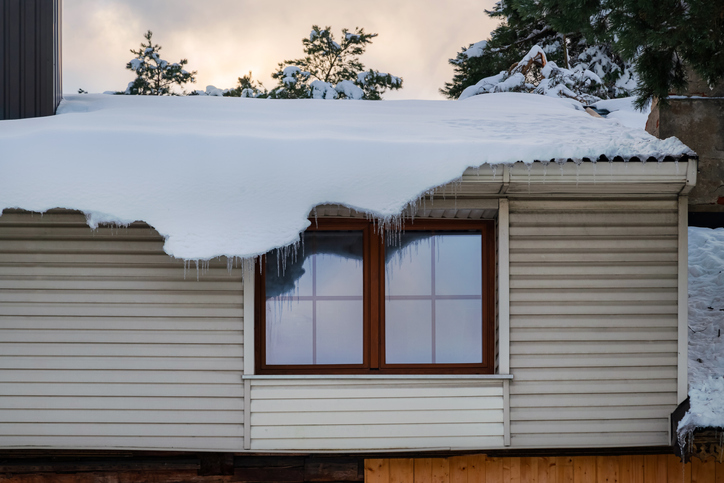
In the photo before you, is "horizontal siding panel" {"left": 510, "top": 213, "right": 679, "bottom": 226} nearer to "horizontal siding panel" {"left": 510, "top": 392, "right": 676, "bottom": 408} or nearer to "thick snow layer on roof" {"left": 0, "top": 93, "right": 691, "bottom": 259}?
"thick snow layer on roof" {"left": 0, "top": 93, "right": 691, "bottom": 259}

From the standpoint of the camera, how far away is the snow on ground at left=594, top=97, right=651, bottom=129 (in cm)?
650

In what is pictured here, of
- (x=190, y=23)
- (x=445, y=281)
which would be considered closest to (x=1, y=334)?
(x=445, y=281)

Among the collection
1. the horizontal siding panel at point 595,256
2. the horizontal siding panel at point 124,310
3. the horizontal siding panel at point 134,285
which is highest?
the horizontal siding panel at point 595,256

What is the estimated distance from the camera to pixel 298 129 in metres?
4.36

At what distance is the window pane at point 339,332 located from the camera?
4.21m

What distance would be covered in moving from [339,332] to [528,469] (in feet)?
5.92

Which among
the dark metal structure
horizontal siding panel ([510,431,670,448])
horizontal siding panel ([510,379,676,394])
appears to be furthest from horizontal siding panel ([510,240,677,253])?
the dark metal structure

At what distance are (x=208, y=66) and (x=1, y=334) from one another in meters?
18.2

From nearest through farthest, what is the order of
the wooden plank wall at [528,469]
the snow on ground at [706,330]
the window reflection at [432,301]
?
the snow on ground at [706,330] < the window reflection at [432,301] < the wooden plank wall at [528,469]

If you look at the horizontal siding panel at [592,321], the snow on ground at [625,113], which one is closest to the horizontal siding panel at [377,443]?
the horizontal siding panel at [592,321]

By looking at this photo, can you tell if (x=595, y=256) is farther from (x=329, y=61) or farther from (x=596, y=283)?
(x=329, y=61)

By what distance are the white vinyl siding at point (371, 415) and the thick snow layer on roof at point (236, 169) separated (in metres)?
1.26

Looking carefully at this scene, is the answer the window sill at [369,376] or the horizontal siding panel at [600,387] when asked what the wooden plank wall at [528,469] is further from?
the window sill at [369,376]

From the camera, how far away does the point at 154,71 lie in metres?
20.1
